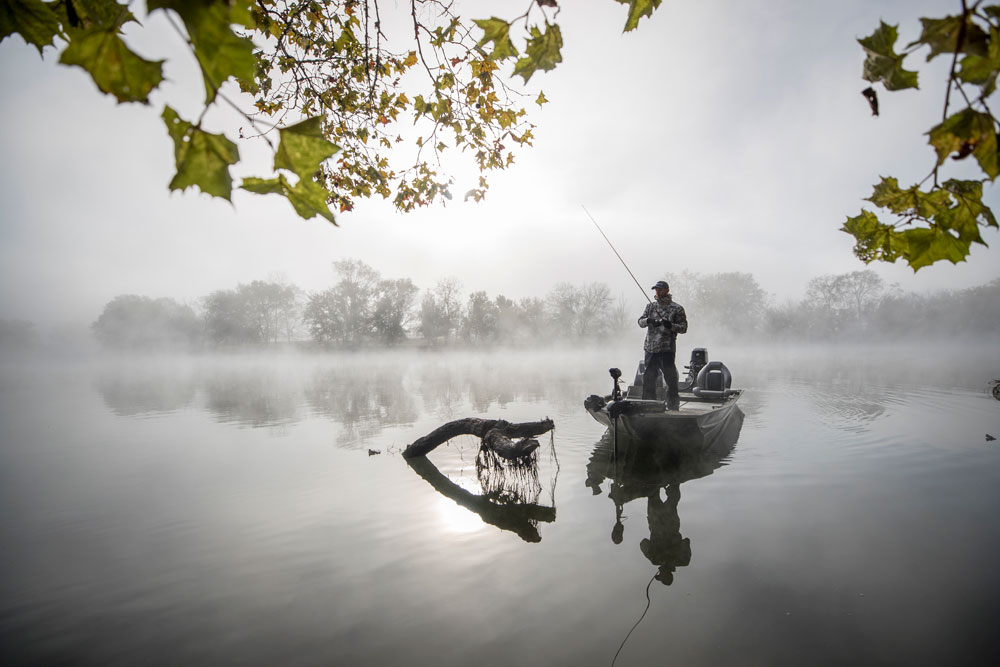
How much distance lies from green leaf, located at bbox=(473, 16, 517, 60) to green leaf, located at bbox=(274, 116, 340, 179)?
106cm

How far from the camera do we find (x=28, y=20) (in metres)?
1.29

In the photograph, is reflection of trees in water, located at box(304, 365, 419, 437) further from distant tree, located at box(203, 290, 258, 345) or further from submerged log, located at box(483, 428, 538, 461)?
distant tree, located at box(203, 290, 258, 345)

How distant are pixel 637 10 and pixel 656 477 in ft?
31.0

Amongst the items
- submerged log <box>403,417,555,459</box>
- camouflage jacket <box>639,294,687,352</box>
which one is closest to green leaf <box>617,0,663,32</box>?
submerged log <box>403,417,555,459</box>

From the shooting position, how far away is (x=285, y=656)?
14.4 feet

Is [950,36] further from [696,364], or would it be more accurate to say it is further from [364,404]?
[364,404]

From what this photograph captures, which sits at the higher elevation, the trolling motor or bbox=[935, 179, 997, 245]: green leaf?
bbox=[935, 179, 997, 245]: green leaf

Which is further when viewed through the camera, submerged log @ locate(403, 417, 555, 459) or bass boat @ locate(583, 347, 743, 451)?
bass boat @ locate(583, 347, 743, 451)

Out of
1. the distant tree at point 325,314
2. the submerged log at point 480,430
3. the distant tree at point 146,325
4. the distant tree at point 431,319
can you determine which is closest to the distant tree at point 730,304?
the distant tree at point 431,319

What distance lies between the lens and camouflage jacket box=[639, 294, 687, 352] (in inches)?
377

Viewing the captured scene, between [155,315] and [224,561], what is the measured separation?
98840 mm

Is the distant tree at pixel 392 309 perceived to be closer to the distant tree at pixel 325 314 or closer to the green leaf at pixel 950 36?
the distant tree at pixel 325 314

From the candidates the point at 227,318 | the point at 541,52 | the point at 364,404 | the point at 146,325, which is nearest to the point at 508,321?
the point at 227,318

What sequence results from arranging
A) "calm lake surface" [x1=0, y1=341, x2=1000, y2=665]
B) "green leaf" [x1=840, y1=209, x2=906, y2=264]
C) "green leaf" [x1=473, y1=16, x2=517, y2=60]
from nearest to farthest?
"green leaf" [x1=840, y1=209, x2=906, y2=264] → "green leaf" [x1=473, y1=16, x2=517, y2=60] → "calm lake surface" [x1=0, y1=341, x2=1000, y2=665]
